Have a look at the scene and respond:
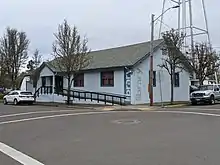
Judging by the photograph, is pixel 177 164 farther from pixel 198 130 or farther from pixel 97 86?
pixel 97 86

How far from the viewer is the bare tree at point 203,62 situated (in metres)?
41.7

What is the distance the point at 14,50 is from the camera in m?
47.7

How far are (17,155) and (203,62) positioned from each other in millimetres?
35782

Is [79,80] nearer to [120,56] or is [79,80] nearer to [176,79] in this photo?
[120,56]

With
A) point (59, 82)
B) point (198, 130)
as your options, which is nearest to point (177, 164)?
point (198, 130)

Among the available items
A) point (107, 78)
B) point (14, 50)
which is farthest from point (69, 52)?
point (14, 50)

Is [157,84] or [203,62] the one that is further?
[203,62]

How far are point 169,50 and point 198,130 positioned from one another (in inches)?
846

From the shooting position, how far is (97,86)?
36500 millimetres

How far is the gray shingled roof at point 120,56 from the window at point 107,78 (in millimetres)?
829

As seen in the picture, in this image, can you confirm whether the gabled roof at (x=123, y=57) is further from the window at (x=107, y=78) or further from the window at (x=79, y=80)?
the window at (x=79, y=80)

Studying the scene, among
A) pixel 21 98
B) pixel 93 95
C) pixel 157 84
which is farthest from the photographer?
pixel 93 95

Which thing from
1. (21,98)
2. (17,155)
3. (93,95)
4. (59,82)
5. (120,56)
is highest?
(120,56)

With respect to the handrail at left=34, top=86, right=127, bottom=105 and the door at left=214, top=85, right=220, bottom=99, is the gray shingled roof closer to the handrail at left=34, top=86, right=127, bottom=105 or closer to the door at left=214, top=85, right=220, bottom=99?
the handrail at left=34, top=86, right=127, bottom=105
